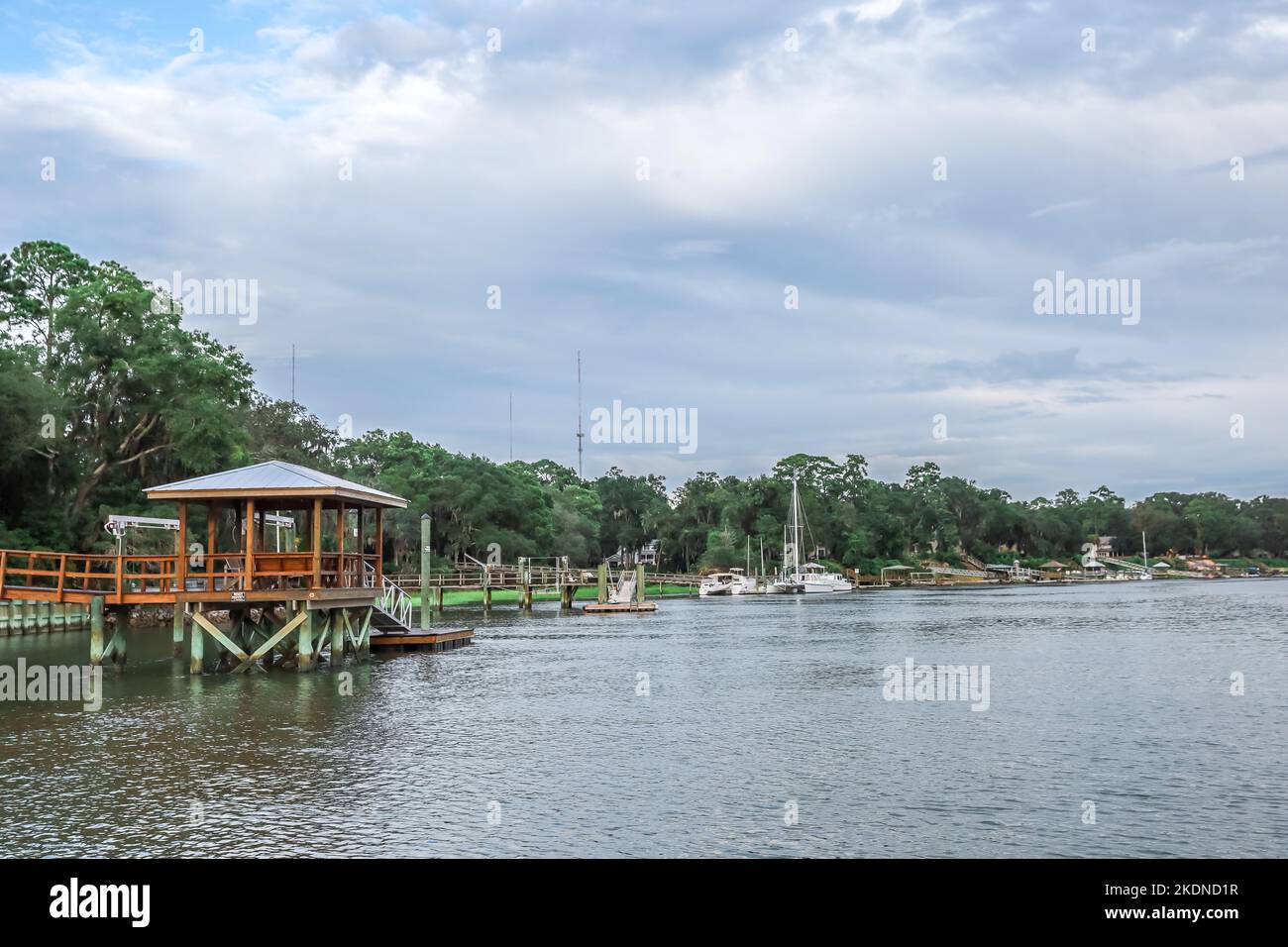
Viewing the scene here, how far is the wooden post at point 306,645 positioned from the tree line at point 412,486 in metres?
23.0

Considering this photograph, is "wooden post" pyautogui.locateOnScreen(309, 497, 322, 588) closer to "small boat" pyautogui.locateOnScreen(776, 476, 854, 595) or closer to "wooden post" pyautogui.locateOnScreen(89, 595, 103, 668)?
"wooden post" pyautogui.locateOnScreen(89, 595, 103, 668)

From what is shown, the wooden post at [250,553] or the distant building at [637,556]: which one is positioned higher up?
the wooden post at [250,553]

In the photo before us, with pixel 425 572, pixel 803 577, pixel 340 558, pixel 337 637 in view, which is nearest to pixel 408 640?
pixel 425 572

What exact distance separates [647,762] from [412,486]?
238ft

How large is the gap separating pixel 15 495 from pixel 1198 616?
64.6m

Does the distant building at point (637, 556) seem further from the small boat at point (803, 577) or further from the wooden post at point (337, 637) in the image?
the wooden post at point (337, 637)

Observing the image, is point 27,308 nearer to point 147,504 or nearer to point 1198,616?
point 147,504

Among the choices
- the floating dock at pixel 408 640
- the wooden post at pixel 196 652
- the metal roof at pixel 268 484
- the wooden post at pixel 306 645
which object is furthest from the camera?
the floating dock at pixel 408 640

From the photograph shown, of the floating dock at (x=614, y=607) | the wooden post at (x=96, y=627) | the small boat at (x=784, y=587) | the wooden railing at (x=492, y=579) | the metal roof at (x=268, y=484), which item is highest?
the metal roof at (x=268, y=484)

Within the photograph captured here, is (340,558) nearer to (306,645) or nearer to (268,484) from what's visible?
(306,645)

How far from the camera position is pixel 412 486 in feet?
289

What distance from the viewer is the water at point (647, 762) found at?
43.3 ft

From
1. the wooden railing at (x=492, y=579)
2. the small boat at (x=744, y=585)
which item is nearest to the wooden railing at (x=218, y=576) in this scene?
the wooden railing at (x=492, y=579)

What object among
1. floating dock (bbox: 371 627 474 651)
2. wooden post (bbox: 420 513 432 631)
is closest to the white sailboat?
A: wooden post (bbox: 420 513 432 631)
